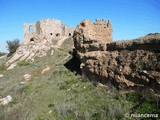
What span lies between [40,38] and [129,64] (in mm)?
23709

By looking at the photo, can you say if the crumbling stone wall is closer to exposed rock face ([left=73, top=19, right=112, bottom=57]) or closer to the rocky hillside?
exposed rock face ([left=73, top=19, right=112, bottom=57])

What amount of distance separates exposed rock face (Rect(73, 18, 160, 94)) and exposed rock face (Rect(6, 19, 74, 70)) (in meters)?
15.8

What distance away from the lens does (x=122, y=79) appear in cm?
795

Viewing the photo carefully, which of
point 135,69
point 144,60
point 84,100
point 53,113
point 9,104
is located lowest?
point 9,104

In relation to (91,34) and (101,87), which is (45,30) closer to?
(91,34)

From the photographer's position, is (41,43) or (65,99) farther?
(41,43)

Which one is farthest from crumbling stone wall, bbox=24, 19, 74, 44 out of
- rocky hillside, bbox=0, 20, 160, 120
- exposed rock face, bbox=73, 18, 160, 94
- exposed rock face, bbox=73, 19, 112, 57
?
exposed rock face, bbox=73, 18, 160, 94

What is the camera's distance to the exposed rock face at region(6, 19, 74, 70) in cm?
2508

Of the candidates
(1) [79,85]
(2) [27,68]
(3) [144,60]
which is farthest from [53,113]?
(2) [27,68]

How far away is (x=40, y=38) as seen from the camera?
2881cm

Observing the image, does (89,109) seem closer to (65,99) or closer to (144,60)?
(65,99)

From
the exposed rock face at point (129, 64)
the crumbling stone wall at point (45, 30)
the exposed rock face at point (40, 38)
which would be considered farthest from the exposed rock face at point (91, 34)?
the crumbling stone wall at point (45, 30)

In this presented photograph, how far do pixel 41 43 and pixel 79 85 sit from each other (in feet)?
60.3

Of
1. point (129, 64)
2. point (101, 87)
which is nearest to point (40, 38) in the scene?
point (101, 87)
